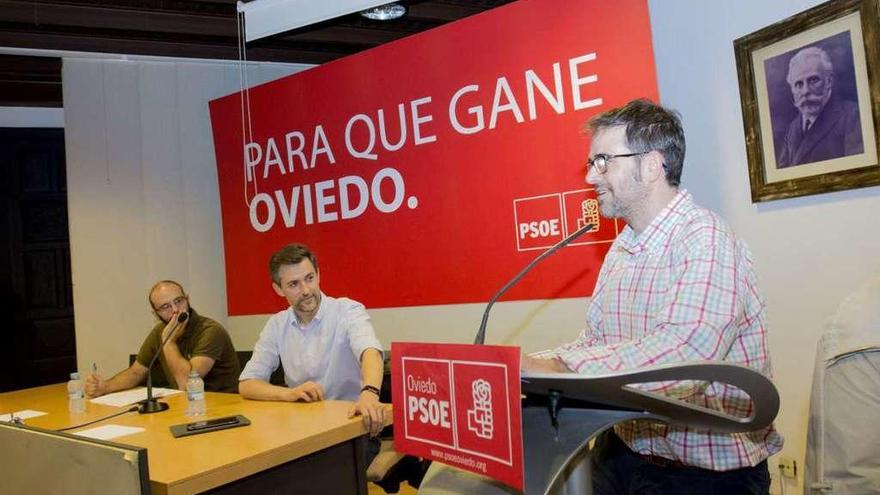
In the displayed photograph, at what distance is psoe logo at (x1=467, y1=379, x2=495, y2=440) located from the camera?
96cm

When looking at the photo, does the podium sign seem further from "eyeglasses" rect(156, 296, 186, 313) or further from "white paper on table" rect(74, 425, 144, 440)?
"eyeglasses" rect(156, 296, 186, 313)

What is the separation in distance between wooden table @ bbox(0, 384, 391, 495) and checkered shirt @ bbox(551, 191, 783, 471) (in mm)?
882

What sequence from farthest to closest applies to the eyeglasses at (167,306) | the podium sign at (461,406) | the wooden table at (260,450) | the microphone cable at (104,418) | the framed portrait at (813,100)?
1. the eyeglasses at (167,306)
2. the microphone cable at (104,418)
3. the framed portrait at (813,100)
4. the wooden table at (260,450)
5. the podium sign at (461,406)

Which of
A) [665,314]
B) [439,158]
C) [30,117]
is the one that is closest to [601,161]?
[665,314]

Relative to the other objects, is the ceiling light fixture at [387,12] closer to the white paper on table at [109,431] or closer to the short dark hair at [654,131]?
the white paper on table at [109,431]

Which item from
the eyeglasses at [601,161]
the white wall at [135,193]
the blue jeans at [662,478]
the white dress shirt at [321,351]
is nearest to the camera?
the blue jeans at [662,478]

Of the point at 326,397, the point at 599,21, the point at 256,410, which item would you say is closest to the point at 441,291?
the point at 326,397

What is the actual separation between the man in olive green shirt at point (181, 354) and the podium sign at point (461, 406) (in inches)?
87.6

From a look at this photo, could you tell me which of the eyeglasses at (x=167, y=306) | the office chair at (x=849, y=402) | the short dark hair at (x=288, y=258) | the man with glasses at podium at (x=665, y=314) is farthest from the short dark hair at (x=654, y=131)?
the eyeglasses at (x=167, y=306)

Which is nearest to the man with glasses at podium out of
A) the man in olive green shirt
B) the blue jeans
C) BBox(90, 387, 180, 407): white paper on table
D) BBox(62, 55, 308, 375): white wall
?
the blue jeans

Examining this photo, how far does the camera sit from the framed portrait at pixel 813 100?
201 centimetres

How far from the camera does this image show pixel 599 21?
2.70 meters

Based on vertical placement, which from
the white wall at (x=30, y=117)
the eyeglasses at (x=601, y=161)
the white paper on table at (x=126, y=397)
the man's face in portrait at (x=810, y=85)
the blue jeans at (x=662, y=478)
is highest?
the white wall at (x=30, y=117)

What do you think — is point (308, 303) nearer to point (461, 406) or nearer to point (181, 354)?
point (181, 354)
